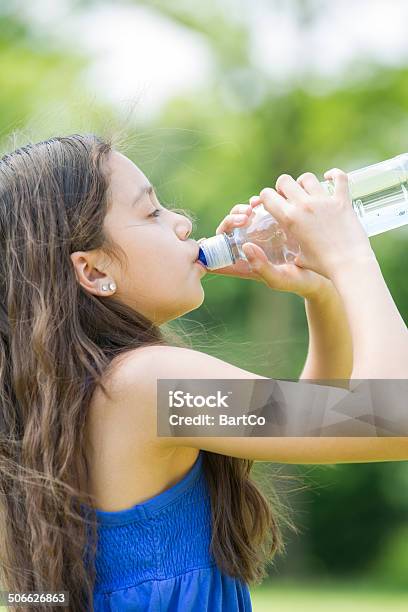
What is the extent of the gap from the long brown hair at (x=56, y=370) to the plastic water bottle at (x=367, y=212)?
347mm

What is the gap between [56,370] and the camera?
1483 mm

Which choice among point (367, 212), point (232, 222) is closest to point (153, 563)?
point (232, 222)

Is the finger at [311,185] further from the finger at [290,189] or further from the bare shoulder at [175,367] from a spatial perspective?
the bare shoulder at [175,367]

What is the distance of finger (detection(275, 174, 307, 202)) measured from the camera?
1.57 m

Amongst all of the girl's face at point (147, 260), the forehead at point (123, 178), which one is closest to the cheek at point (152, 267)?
the girl's face at point (147, 260)

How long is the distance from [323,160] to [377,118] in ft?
2.73

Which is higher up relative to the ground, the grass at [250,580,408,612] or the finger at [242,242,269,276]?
the finger at [242,242,269,276]

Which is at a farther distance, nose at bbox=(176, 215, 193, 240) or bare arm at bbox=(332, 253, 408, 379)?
nose at bbox=(176, 215, 193, 240)

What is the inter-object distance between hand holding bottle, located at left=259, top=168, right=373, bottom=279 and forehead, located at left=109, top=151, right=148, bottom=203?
226 mm

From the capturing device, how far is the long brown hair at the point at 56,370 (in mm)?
1450

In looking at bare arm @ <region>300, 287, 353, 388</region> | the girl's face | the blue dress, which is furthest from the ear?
bare arm @ <region>300, 287, 353, 388</region>

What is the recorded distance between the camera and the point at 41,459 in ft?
4.79

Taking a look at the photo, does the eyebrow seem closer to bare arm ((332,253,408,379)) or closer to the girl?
the girl

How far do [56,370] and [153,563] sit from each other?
34 cm
